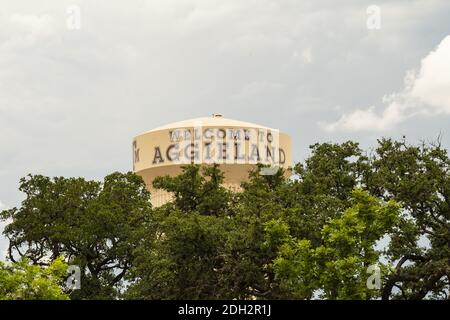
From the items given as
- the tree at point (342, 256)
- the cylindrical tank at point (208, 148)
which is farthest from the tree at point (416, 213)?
the cylindrical tank at point (208, 148)

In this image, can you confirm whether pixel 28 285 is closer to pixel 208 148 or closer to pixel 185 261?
pixel 185 261

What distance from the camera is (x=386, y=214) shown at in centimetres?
4647

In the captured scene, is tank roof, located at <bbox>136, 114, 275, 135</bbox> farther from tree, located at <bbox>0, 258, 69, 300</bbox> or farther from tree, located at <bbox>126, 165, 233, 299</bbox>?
tree, located at <bbox>0, 258, 69, 300</bbox>

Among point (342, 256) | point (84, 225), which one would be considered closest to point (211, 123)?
point (84, 225)

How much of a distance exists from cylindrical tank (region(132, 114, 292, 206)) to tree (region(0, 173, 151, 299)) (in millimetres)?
12012

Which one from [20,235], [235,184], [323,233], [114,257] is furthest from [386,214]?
[235,184]

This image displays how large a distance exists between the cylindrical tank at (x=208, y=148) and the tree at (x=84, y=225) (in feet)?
39.4

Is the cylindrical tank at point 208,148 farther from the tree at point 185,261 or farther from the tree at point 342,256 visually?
the tree at point 342,256

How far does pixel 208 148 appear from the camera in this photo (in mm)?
78188

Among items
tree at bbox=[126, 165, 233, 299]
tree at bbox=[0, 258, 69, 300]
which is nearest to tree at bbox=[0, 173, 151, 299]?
tree at bbox=[126, 165, 233, 299]

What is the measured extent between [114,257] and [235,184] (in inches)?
628

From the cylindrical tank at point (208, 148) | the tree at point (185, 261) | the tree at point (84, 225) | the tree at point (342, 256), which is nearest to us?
the tree at point (342, 256)

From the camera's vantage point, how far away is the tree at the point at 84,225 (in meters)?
61.4

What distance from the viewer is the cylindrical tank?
7644 centimetres
